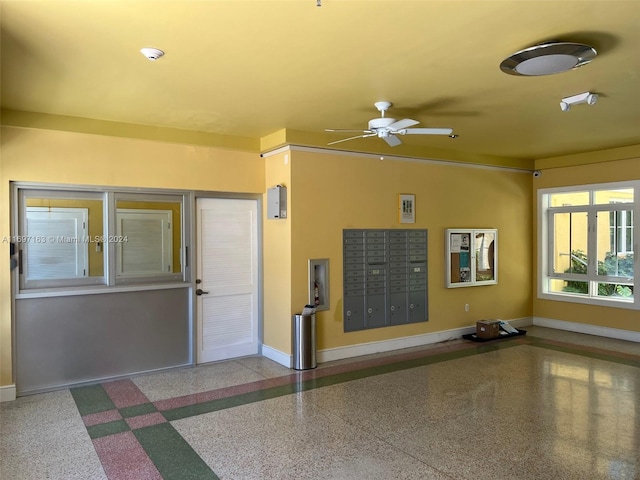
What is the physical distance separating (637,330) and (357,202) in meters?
4.40

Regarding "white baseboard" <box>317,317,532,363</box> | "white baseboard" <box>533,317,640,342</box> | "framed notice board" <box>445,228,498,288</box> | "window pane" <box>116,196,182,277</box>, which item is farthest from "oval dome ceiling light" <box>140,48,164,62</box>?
"white baseboard" <box>533,317,640,342</box>

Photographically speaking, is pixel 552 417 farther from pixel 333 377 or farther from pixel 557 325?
Answer: pixel 557 325

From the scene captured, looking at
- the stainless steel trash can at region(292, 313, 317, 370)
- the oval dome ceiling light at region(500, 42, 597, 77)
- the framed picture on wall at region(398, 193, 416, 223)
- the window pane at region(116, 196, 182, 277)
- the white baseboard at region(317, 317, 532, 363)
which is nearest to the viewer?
the oval dome ceiling light at region(500, 42, 597, 77)

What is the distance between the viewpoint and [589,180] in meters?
7.05

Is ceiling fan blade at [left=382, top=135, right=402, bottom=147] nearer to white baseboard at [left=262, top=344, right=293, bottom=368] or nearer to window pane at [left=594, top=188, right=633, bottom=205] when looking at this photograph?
white baseboard at [left=262, top=344, right=293, bottom=368]

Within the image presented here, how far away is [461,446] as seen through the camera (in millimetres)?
3367

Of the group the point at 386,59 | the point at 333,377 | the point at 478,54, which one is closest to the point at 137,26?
the point at 386,59

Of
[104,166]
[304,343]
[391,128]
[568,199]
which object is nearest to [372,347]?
[304,343]

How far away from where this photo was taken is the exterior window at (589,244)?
21.9ft

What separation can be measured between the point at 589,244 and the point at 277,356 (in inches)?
200

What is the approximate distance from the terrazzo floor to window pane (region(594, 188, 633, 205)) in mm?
2450

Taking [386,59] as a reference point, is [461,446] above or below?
below

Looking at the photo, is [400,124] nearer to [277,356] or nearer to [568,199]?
[277,356]

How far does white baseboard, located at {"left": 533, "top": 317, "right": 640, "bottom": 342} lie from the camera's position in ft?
21.5
